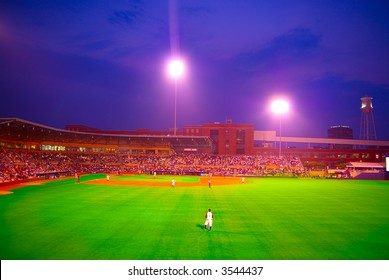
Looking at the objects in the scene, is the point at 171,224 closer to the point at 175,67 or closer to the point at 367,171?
the point at 175,67

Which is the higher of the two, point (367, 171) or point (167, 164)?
point (167, 164)

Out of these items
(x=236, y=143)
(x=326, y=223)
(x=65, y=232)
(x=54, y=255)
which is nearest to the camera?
(x=54, y=255)

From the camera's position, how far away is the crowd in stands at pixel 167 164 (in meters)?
61.0

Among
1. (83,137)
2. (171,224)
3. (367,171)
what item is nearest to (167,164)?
(83,137)

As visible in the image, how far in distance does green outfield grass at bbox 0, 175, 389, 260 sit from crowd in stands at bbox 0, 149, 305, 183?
34570 millimetres

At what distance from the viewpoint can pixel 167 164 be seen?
7050cm

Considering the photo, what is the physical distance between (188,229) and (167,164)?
176 ft

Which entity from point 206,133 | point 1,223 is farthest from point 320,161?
point 1,223

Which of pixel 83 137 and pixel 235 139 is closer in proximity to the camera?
pixel 83 137

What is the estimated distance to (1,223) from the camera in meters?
18.0

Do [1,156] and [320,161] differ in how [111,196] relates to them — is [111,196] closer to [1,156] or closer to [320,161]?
[1,156]

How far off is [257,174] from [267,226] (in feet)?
156

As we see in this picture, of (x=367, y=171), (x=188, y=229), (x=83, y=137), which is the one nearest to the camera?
(x=188, y=229)

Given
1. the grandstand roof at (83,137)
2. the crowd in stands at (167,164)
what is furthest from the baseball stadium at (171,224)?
the crowd in stands at (167,164)
